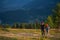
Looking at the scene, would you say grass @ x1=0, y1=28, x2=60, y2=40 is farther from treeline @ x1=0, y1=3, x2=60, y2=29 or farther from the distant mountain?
the distant mountain

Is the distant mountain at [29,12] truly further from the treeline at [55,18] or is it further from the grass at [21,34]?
the grass at [21,34]

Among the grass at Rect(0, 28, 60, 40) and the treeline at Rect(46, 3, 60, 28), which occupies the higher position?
the treeline at Rect(46, 3, 60, 28)

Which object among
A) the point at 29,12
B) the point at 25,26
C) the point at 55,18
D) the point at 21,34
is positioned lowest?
the point at 21,34

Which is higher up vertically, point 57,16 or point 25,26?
point 57,16

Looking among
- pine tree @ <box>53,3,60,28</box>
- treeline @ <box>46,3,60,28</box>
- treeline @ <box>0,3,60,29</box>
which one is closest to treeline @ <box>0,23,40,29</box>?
treeline @ <box>0,3,60,29</box>

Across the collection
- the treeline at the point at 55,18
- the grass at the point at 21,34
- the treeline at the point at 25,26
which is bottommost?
the grass at the point at 21,34

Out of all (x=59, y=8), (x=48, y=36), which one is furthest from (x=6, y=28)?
(x=59, y=8)

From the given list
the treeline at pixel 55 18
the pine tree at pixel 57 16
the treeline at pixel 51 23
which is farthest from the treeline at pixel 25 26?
the pine tree at pixel 57 16

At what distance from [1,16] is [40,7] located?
78 cm

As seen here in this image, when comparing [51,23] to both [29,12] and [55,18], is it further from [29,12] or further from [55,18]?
[29,12]

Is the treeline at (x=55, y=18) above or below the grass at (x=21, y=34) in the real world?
above

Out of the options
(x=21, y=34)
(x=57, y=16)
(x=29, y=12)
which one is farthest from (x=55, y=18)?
(x=21, y=34)

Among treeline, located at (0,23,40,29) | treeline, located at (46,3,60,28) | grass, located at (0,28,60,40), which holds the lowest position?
grass, located at (0,28,60,40)

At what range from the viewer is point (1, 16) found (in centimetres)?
347
